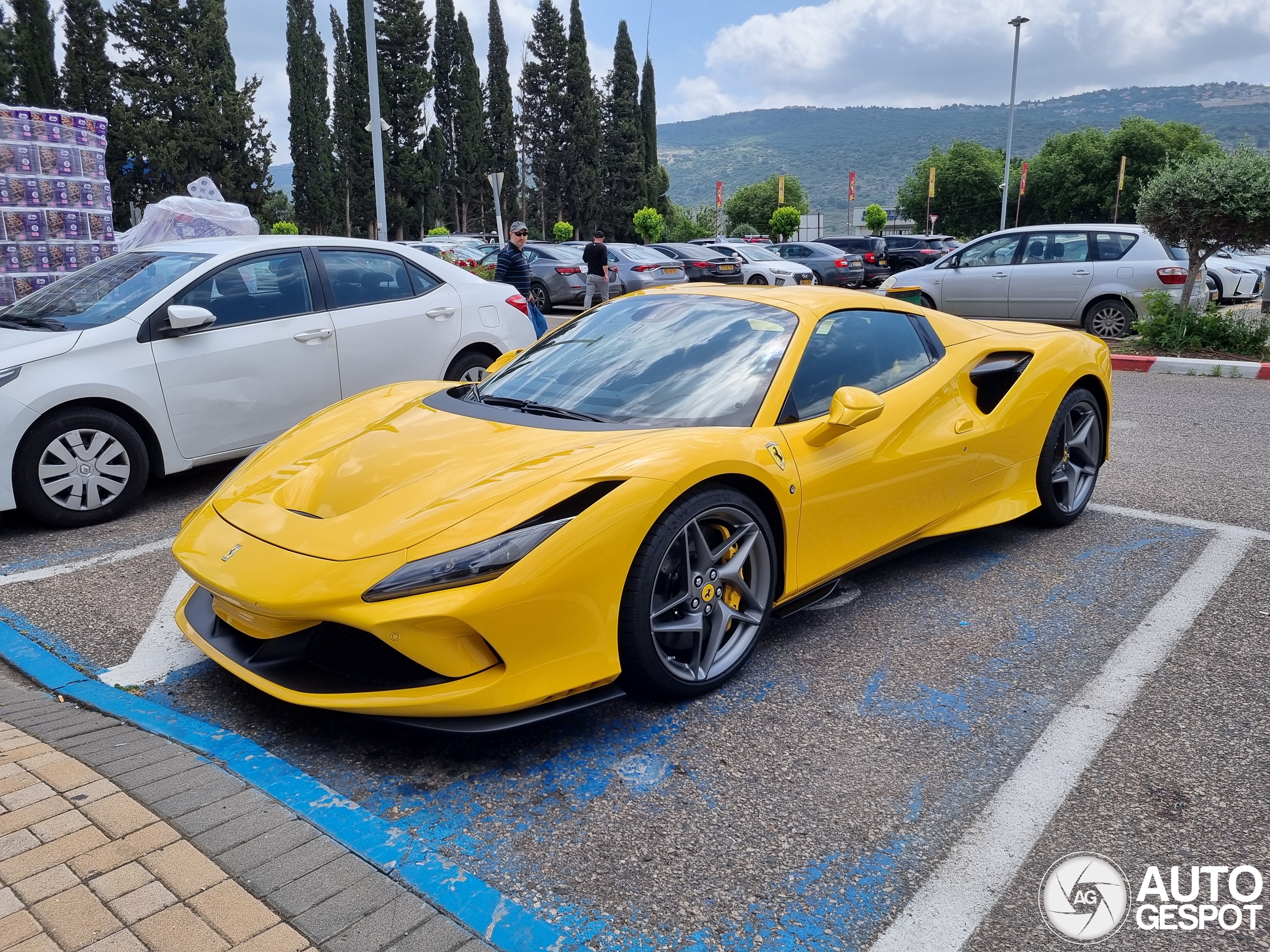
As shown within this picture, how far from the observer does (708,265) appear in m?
20.8

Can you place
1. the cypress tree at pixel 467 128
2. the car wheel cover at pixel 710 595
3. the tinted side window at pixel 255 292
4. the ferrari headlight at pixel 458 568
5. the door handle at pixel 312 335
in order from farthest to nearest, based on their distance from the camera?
the cypress tree at pixel 467 128 < the door handle at pixel 312 335 < the tinted side window at pixel 255 292 < the car wheel cover at pixel 710 595 < the ferrari headlight at pixel 458 568

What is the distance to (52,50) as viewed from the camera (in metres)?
32.1

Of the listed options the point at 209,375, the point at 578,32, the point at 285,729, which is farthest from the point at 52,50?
the point at 285,729

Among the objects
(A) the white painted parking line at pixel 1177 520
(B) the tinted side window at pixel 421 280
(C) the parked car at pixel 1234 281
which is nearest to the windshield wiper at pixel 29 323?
(B) the tinted side window at pixel 421 280

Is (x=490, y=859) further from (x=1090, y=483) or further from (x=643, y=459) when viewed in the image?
(x=1090, y=483)

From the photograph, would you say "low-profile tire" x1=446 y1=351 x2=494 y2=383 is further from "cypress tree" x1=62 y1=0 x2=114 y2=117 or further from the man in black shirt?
"cypress tree" x1=62 y1=0 x2=114 y2=117

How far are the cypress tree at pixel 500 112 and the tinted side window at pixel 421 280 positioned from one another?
49.9 m

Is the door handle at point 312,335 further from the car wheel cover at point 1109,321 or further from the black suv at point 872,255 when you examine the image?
the black suv at point 872,255

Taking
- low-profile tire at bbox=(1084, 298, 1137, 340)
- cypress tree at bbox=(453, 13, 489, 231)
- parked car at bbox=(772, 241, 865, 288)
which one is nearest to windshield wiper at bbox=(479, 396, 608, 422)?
low-profile tire at bbox=(1084, 298, 1137, 340)

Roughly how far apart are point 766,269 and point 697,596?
19.7m

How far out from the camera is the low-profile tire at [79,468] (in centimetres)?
462

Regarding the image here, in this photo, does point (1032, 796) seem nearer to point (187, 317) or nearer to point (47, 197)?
point (187, 317)

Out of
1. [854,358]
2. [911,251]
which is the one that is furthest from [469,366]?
[911,251]

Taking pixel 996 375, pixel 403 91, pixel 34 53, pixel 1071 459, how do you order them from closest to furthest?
pixel 996 375 < pixel 1071 459 < pixel 34 53 < pixel 403 91
